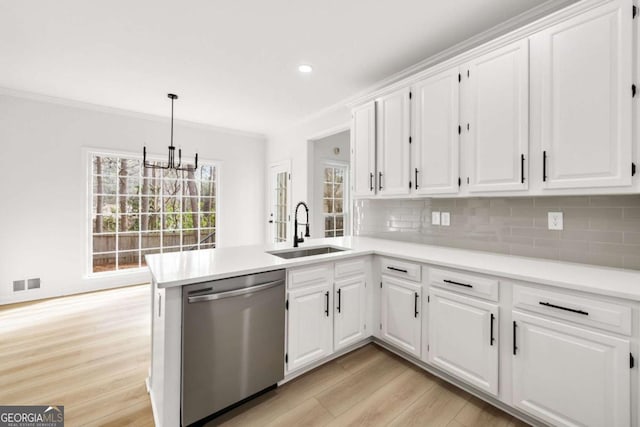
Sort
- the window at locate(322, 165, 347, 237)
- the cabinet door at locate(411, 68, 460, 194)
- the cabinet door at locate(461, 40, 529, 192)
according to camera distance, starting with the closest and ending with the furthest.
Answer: the cabinet door at locate(461, 40, 529, 192), the cabinet door at locate(411, 68, 460, 194), the window at locate(322, 165, 347, 237)

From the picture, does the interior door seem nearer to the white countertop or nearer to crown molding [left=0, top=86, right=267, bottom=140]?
crown molding [left=0, top=86, right=267, bottom=140]

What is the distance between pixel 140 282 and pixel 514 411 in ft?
16.3

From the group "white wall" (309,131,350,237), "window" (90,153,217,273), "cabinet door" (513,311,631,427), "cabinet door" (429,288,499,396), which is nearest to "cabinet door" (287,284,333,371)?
"cabinet door" (429,288,499,396)

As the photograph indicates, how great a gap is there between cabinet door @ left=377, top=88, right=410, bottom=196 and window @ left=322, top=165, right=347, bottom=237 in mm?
2334

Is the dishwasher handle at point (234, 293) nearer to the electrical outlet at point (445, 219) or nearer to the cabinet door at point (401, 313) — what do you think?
the cabinet door at point (401, 313)

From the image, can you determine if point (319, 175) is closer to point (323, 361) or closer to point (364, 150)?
point (364, 150)

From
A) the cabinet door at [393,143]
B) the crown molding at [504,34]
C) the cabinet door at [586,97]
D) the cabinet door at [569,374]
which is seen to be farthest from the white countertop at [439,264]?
the crown molding at [504,34]

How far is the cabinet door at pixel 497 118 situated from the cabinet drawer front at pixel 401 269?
0.75 metres

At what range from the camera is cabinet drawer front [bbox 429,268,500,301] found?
1.74 metres

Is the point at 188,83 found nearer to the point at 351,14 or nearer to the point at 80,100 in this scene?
the point at 80,100

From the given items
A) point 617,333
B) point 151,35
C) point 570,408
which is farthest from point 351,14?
point 570,408

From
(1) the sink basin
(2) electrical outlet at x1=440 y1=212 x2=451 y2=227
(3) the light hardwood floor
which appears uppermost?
(2) electrical outlet at x1=440 y1=212 x2=451 y2=227

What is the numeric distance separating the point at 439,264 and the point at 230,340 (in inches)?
57.6

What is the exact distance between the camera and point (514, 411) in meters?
1.71
